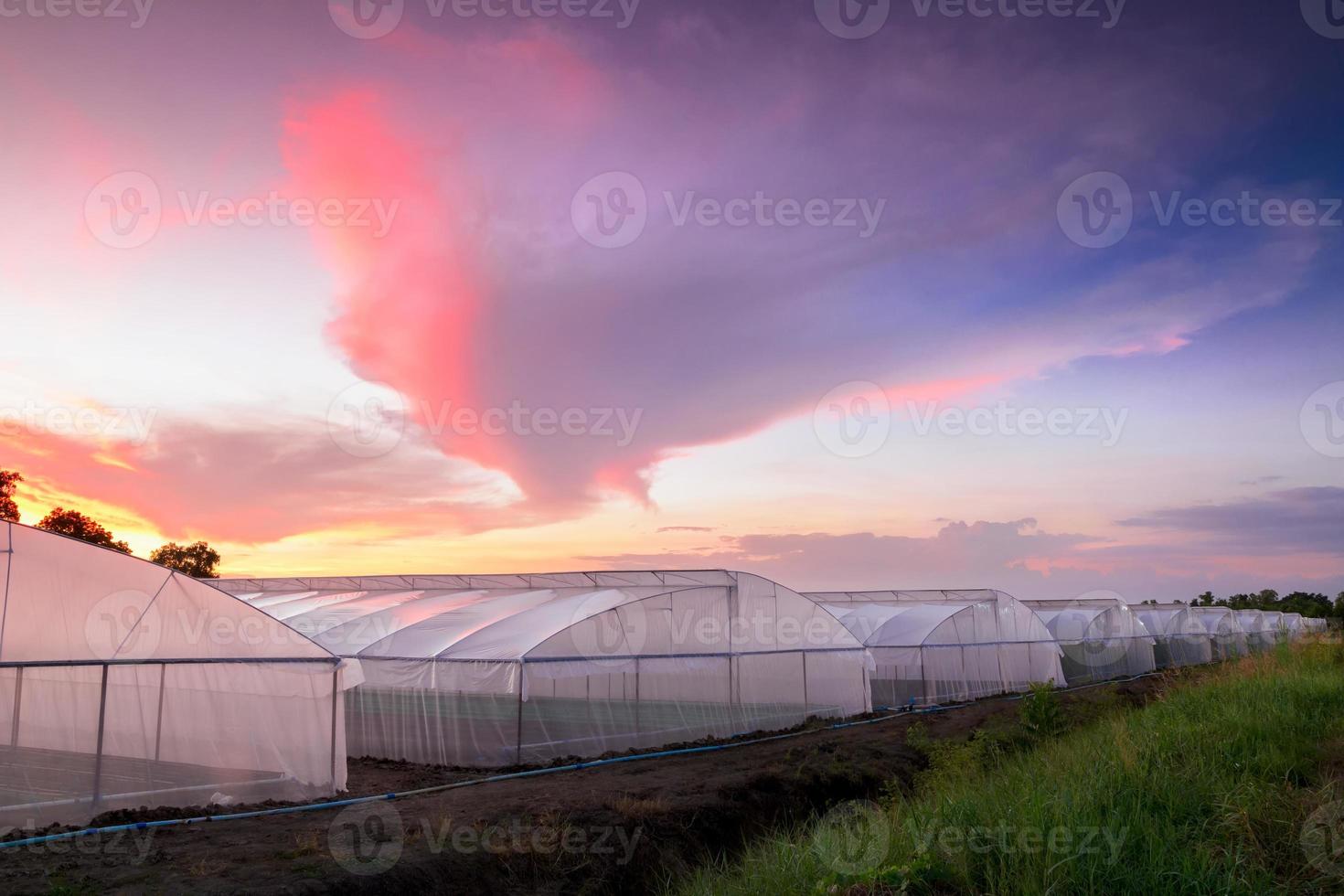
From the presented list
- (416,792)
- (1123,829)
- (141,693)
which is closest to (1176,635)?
(416,792)

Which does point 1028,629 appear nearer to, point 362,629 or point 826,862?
point 362,629

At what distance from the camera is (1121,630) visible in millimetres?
40469

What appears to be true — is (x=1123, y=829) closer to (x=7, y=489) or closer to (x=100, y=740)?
(x=100, y=740)

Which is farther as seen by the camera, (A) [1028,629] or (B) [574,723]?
(A) [1028,629]

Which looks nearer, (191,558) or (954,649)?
(954,649)

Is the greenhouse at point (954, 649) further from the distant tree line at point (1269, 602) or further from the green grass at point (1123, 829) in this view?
the distant tree line at point (1269, 602)

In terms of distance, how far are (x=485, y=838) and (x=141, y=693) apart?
625cm

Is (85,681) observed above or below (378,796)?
above

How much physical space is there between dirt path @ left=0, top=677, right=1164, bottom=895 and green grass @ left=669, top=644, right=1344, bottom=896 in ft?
4.66

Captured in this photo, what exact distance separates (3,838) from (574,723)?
10.3 meters

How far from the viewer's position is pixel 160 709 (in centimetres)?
1423

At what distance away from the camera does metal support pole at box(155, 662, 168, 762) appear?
14094mm

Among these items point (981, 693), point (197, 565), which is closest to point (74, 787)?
point (981, 693)

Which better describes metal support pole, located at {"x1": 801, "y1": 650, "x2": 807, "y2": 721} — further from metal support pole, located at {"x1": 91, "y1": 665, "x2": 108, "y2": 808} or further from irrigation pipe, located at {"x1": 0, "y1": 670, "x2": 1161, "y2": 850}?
metal support pole, located at {"x1": 91, "y1": 665, "x2": 108, "y2": 808}
